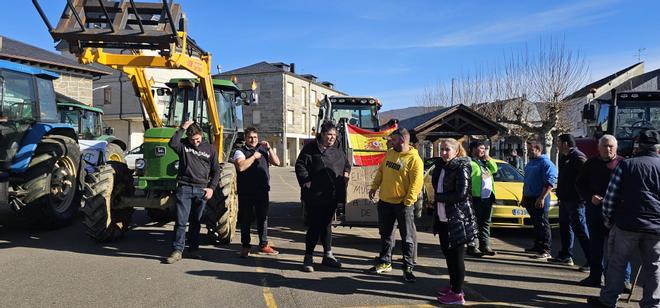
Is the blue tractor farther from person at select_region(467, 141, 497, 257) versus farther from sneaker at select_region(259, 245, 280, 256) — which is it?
person at select_region(467, 141, 497, 257)

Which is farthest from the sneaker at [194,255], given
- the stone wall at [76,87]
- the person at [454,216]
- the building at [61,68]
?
the stone wall at [76,87]

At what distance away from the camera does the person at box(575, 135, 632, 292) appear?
520 centimetres

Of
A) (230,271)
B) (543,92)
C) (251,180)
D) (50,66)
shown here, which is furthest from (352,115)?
(50,66)

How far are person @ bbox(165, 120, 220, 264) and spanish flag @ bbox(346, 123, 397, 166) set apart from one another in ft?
8.37

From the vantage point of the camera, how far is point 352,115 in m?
13.0

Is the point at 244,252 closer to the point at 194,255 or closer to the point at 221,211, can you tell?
the point at 194,255

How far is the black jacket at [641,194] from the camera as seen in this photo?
4230 mm

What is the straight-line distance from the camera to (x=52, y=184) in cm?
804

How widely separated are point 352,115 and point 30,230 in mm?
7950

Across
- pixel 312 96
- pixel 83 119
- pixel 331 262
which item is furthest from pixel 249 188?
pixel 312 96

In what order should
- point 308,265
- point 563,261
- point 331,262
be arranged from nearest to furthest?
point 308,265, point 331,262, point 563,261

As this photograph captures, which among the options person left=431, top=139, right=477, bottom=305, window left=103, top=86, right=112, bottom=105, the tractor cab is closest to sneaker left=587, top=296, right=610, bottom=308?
person left=431, top=139, right=477, bottom=305

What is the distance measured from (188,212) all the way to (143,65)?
8.70 ft

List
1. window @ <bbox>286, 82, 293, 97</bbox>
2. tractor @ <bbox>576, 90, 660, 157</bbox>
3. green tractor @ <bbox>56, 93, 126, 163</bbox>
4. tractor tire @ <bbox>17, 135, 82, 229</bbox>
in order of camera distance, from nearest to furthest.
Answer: tractor tire @ <bbox>17, 135, 82, 229</bbox>
tractor @ <bbox>576, 90, 660, 157</bbox>
green tractor @ <bbox>56, 93, 126, 163</bbox>
window @ <bbox>286, 82, 293, 97</bbox>
